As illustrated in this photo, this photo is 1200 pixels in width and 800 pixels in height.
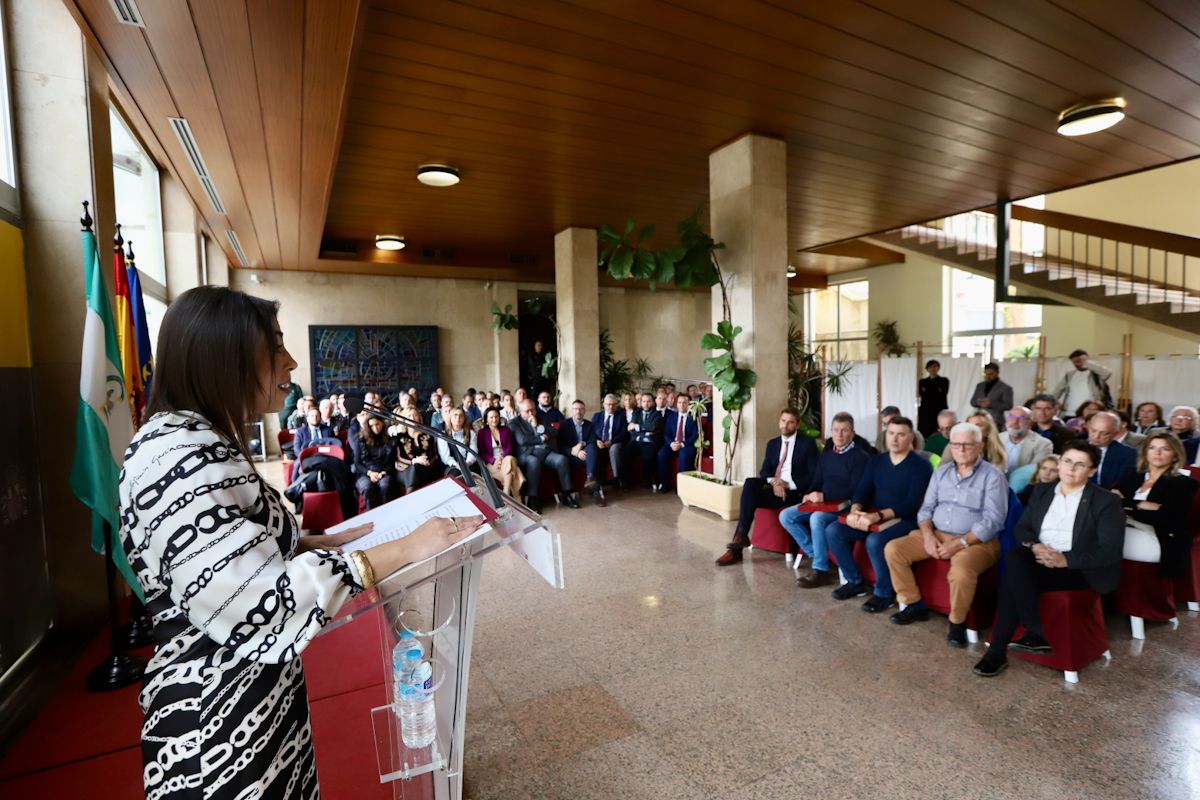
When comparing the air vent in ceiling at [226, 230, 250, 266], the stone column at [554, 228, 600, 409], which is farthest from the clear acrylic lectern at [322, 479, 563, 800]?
the air vent in ceiling at [226, 230, 250, 266]

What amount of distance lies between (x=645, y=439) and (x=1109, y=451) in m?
4.31

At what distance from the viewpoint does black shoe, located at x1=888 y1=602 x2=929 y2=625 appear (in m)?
3.33

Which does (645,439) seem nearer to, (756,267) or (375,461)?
(756,267)

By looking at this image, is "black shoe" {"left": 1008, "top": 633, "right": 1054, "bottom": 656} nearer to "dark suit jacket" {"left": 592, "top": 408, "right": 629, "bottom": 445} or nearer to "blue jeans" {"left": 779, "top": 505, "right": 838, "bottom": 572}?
"blue jeans" {"left": 779, "top": 505, "right": 838, "bottom": 572}

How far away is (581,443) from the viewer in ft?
22.5

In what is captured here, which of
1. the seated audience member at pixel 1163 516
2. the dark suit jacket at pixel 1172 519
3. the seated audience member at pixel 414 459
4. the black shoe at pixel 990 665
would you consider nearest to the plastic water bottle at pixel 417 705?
the black shoe at pixel 990 665

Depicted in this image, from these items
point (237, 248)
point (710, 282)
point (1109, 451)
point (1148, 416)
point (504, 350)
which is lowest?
point (1109, 451)

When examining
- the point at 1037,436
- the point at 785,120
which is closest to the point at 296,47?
the point at 785,120

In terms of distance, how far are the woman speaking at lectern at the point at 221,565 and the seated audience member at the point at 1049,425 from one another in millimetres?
5515

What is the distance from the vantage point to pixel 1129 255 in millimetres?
9305

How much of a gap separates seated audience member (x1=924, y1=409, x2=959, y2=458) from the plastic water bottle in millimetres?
4655

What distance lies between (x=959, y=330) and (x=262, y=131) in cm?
1342

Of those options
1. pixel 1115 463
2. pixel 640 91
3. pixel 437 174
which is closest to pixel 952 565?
pixel 1115 463

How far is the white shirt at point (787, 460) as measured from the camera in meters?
4.57
